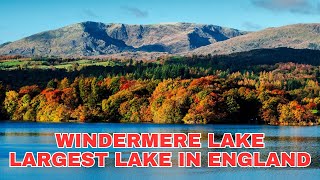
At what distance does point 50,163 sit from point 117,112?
351ft

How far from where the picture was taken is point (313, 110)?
602 ft

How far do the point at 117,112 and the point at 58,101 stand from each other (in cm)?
1611

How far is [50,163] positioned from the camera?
64.7 meters

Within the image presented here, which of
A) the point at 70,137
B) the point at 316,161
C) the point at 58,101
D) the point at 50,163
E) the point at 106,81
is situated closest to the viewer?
the point at 50,163

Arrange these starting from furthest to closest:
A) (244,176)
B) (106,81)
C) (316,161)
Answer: (106,81) → (316,161) → (244,176)

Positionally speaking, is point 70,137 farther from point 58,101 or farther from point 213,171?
point 58,101

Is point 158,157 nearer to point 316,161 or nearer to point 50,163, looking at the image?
point 50,163

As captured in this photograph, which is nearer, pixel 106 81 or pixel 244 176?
pixel 244 176

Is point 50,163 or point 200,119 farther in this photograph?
point 200,119

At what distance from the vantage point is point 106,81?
19338cm

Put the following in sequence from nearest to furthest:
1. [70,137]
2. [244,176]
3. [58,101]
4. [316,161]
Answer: [244,176] < [316,161] < [70,137] < [58,101]

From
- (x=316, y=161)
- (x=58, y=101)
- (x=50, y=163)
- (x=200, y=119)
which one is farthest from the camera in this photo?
(x=58, y=101)

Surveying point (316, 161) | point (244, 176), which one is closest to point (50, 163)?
point (244, 176)

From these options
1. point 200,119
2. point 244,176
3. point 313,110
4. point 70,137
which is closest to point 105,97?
point 200,119
